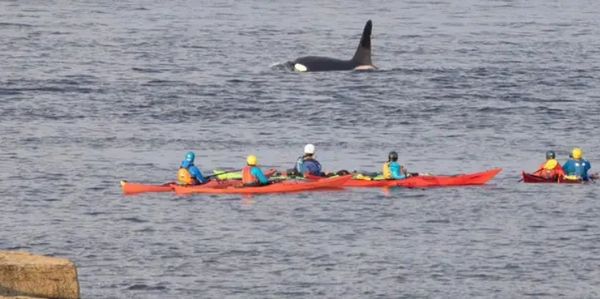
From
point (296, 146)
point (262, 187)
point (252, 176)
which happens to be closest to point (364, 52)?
point (296, 146)

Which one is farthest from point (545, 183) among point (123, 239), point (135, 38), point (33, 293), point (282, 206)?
point (135, 38)

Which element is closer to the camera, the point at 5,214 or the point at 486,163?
the point at 5,214

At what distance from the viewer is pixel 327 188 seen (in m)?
51.6

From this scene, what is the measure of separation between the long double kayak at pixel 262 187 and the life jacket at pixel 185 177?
228mm

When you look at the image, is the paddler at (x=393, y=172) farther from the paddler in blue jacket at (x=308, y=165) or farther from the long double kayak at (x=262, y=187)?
the paddler in blue jacket at (x=308, y=165)

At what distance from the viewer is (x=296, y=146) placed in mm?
59719

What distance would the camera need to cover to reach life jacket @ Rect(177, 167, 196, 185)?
50.4 m

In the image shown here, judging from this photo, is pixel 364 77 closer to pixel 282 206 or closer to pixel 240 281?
pixel 282 206

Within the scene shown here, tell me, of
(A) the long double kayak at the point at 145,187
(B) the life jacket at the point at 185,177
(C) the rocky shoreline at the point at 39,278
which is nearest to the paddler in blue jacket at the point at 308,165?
(A) the long double kayak at the point at 145,187

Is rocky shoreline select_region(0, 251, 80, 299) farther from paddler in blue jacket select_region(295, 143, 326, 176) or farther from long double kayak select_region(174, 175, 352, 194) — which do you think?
paddler in blue jacket select_region(295, 143, 326, 176)

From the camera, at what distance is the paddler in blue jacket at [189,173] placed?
50469 millimetres

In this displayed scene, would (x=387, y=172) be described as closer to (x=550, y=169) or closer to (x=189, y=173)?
(x=550, y=169)

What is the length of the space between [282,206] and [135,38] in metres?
49.9

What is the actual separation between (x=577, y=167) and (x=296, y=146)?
1073 cm
